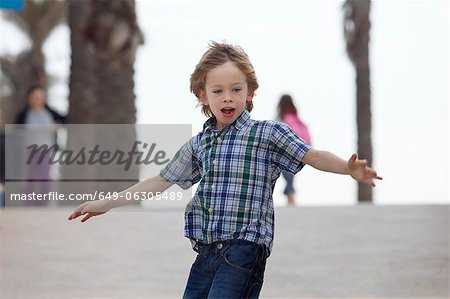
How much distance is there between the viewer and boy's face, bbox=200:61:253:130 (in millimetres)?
4746

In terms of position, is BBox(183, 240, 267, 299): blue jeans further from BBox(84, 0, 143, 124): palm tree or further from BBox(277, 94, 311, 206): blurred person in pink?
BBox(84, 0, 143, 124): palm tree

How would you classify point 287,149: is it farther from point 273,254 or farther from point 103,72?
point 103,72

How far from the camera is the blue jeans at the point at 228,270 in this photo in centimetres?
457

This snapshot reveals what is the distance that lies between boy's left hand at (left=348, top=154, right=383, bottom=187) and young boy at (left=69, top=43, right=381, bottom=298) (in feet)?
0.52

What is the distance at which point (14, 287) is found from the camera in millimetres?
8289

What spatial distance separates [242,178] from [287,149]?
21 centimetres

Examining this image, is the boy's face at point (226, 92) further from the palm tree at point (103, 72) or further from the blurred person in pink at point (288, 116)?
the palm tree at point (103, 72)

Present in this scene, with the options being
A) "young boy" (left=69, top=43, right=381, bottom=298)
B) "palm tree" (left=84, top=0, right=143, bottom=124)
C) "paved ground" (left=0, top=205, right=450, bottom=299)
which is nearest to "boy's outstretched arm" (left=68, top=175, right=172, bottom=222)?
"young boy" (left=69, top=43, right=381, bottom=298)

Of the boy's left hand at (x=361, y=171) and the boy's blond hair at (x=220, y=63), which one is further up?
the boy's blond hair at (x=220, y=63)

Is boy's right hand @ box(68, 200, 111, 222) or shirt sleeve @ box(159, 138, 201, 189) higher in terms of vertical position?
shirt sleeve @ box(159, 138, 201, 189)

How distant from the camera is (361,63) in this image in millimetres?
23953

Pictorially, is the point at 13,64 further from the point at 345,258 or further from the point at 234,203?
the point at 234,203

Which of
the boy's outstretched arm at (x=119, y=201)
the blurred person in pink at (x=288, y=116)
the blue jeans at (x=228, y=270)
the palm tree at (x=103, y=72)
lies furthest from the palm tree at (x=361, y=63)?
the blue jeans at (x=228, y=270)

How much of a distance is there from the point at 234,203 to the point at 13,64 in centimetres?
3913
